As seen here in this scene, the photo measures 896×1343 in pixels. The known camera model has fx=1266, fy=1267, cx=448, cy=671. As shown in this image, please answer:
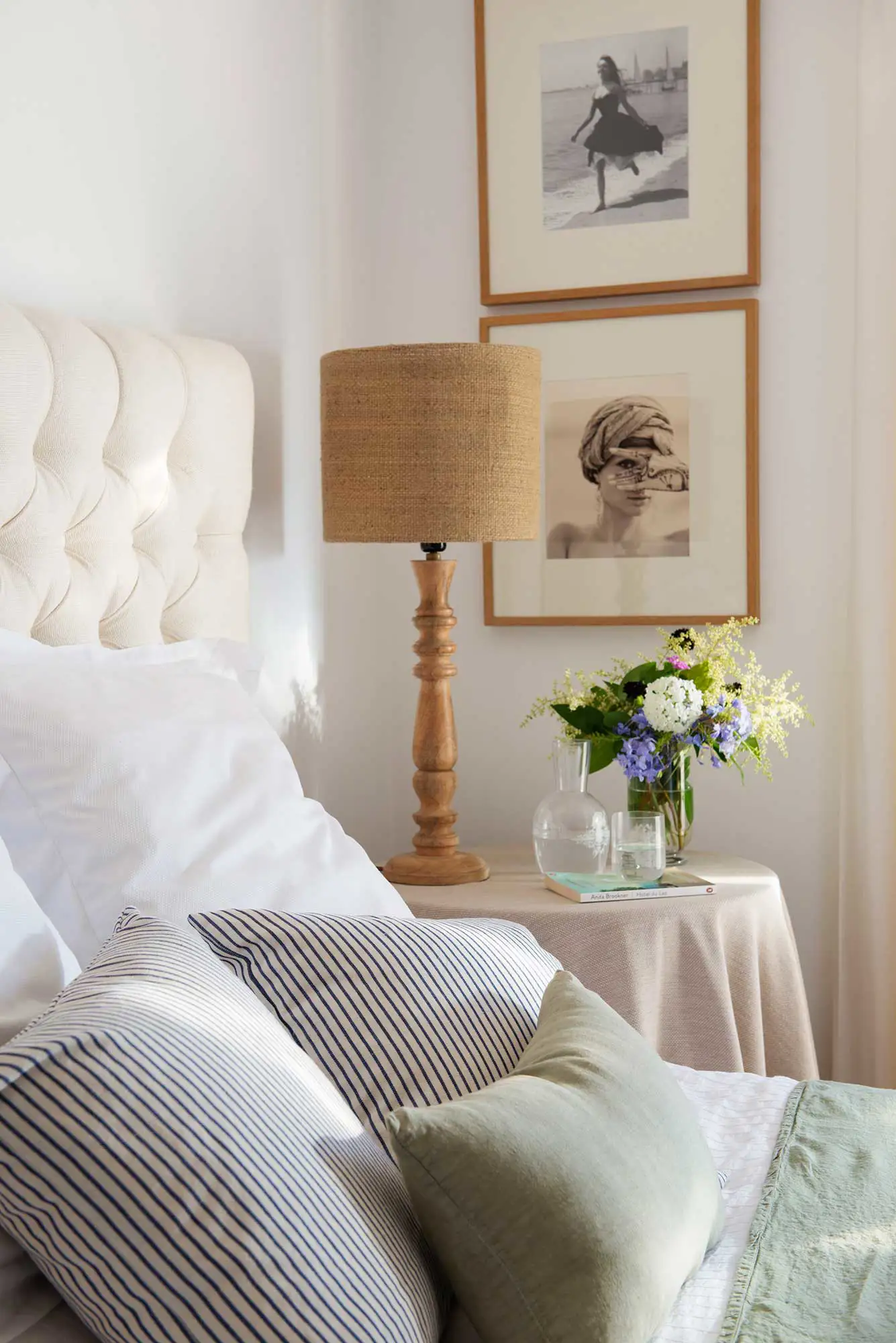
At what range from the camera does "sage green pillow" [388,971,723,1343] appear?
31.8 inches

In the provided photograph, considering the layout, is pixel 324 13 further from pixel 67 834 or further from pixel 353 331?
pixel 67 834

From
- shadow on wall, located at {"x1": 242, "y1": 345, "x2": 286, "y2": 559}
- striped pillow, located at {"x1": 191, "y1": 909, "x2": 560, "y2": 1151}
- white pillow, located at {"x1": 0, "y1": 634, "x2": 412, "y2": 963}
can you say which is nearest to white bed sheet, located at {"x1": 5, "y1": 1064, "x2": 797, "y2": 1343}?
striped pillow, located at {"x1": 191, "y1": 909, "x2": 560, "y2": 1151}

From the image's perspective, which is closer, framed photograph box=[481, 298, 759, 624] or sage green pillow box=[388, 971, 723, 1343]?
sage green pillow box=[388, 971, 723, 1343]

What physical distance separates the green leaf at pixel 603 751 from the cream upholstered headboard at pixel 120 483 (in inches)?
25.2

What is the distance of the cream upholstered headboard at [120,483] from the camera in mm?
1515

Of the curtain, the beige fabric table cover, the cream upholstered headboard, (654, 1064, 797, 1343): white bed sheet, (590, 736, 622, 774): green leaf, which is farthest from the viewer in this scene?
the curtain

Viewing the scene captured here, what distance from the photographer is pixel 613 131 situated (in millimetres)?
2619

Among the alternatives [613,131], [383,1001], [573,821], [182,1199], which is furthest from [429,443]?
[182,1199]

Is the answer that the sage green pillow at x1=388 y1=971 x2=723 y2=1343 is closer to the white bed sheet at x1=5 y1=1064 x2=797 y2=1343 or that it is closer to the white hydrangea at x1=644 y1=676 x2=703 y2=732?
the white bed sheet at x1=5 y1=1064 x2=797 y2=1343

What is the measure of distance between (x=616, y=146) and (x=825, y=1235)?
7.31ft

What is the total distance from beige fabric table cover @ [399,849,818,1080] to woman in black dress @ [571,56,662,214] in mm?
1490

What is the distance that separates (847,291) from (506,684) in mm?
1068

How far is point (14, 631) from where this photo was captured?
58.2 inches

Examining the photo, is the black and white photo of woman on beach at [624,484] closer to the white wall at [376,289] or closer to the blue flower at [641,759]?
the white wall at [376,289]
